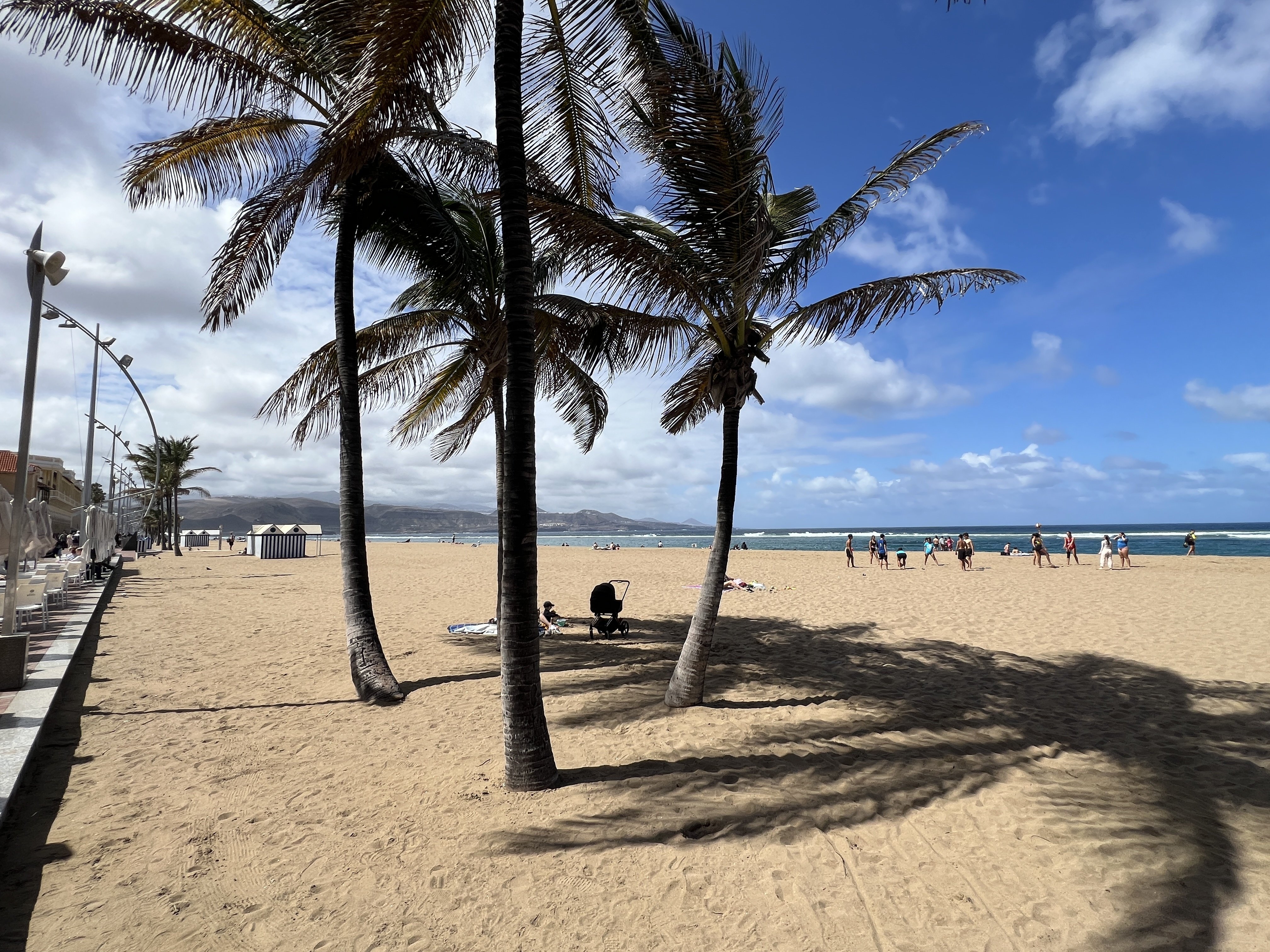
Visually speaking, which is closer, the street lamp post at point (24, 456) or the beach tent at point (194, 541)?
the street lamp post at point (24, 456)

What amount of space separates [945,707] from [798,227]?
5176mm

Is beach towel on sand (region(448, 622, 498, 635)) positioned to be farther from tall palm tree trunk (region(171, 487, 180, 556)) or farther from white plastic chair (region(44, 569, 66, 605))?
tall palm tree trunk (region(171, 487, 180, 556))

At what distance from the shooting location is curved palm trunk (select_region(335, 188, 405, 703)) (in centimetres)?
653

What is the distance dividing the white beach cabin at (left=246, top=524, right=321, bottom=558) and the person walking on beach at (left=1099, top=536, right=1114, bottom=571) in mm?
37404

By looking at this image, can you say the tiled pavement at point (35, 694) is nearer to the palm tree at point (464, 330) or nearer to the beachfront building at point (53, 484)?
the palm tree at point (464, 330)

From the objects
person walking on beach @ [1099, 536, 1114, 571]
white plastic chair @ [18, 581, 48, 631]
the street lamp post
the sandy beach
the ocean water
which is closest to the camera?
the sandy beach

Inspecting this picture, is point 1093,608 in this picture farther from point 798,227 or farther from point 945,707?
point 798,227

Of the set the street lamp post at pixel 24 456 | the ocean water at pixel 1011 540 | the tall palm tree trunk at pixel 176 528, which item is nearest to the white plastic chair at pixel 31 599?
the street lamp post at pixel 24 456

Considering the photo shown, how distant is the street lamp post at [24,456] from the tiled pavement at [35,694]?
0.23 m

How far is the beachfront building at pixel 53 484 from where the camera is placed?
33.3 metres

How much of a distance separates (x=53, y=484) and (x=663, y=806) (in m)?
52.8

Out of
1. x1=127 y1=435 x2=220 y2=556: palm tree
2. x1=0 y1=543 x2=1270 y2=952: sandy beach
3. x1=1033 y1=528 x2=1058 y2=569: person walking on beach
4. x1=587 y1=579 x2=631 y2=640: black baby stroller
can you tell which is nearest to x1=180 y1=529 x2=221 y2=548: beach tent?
x1=127 y1=435 x2=220 y2=556: palm tree

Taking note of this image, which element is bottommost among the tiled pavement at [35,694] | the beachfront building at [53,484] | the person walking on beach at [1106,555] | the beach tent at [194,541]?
the beach tent at [194,541]

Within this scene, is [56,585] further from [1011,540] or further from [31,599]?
[1011,540]
